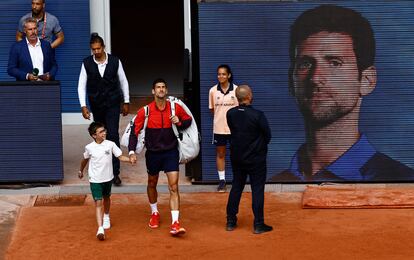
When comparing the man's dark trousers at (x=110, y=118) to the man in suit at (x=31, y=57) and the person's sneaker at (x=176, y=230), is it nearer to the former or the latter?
the man in suit at (x=31, y=57)

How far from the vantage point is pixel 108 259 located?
10.1m

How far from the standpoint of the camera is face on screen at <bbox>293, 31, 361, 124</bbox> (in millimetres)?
12812

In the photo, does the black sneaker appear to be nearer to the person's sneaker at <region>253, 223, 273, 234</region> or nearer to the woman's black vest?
the person's sneaker at <region>253, 223, 273, 234</region>

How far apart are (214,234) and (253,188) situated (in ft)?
2.26

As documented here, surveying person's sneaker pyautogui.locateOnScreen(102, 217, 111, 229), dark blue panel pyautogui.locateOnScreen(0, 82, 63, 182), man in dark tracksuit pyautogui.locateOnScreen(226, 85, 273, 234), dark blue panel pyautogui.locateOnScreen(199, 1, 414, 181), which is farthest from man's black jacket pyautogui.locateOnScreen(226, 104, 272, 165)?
dark blue panel pyautogui.locateOnScreen(0, 82, 63, 182)

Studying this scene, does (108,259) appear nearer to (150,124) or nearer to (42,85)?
(150,124)

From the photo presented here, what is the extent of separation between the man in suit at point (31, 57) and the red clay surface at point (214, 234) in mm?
2091

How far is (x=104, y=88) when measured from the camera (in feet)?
40.9

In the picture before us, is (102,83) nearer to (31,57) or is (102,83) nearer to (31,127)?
(31,127)

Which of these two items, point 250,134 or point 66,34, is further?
point 66,34

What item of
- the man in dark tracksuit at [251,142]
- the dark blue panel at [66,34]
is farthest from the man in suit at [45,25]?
the man in dark tracksuit at [251,142]

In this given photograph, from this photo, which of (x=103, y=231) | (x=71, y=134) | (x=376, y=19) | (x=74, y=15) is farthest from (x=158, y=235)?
(x=74, y=15)

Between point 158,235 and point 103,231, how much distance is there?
0.64 meters

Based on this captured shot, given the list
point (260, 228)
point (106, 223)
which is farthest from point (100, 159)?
point (260, 228)
